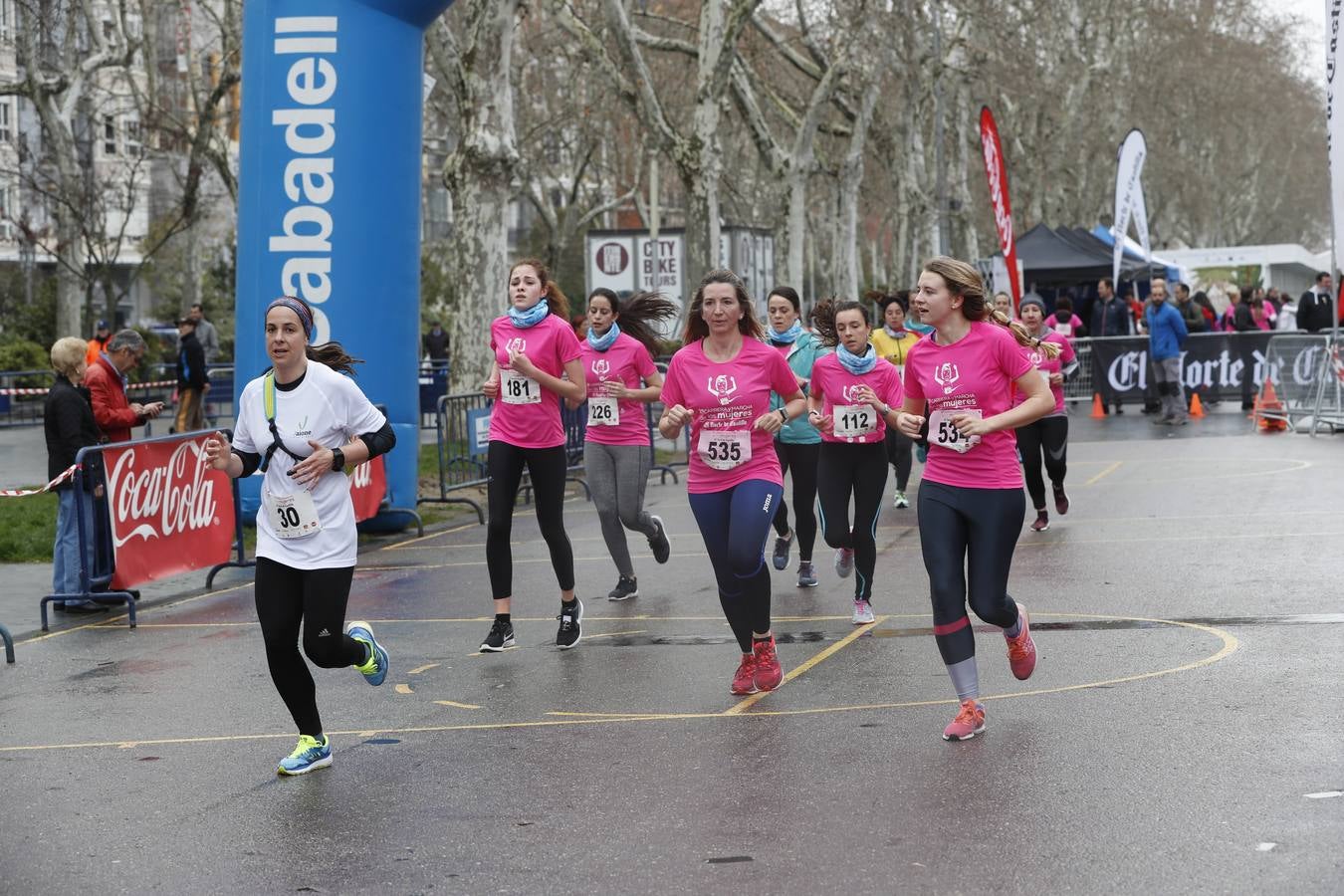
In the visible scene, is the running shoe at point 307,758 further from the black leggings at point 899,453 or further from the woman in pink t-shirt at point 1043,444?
the black leggings at point 899,453

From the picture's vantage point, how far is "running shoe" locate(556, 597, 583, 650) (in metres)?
9.69

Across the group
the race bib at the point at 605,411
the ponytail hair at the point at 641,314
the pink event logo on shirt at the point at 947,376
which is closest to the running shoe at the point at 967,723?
the pink event logo on shirt at the point at 947,376

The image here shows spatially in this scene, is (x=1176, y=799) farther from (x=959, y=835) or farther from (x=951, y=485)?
(x=951, y=485)

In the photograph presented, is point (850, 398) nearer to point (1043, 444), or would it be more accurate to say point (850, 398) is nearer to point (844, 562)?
point (844, 562)

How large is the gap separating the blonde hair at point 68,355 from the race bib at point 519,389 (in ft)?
13.1

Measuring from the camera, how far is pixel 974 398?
23.9ft

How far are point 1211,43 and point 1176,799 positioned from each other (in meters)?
60.4

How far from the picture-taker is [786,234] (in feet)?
119

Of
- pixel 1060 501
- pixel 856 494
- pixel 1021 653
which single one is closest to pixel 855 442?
pixel 856 494

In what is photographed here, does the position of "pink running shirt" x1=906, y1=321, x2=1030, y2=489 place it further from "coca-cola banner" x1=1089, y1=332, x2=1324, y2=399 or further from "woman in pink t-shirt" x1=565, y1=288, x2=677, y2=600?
Answer: "coca-cola banner" x1=1089, y1=332, x2=1324, y2=399

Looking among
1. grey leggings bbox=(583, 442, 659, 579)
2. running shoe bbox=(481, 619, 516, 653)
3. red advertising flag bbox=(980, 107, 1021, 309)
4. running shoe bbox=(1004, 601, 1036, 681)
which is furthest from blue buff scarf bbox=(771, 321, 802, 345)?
red advertising flag bbox=(980, 107, 1021, 309)

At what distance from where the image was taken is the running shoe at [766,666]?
321 inches

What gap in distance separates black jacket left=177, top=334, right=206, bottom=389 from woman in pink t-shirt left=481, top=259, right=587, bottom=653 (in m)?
17.4

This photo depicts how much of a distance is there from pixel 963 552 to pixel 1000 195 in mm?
20512
